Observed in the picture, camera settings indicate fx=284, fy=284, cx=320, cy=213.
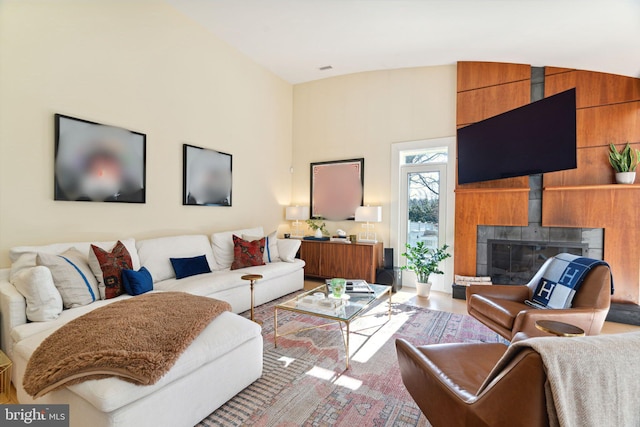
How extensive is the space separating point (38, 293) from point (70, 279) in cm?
27

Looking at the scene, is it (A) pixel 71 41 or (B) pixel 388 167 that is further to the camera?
(B) pixel 388 167

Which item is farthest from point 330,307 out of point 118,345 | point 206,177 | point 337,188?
point 337,188

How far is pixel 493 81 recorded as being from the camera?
3959 millimetres

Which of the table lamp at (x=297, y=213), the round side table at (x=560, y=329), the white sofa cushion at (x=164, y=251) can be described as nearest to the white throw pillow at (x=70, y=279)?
the white sofa cushion at (x=164, y=251)

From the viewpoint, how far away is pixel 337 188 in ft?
17.2

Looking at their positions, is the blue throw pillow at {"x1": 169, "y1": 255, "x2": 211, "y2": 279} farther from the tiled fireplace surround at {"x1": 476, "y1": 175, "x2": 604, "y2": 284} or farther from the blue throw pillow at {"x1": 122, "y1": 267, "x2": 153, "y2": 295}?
the tiled fireplace surround at {"x1": 476, "y1": 175, "x2": 604, "y2": 284}

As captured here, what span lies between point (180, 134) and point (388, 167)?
3190 millimetres

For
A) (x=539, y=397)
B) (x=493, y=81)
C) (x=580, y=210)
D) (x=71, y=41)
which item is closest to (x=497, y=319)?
(x=539, y=397)

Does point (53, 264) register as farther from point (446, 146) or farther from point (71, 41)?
point (446, 146)

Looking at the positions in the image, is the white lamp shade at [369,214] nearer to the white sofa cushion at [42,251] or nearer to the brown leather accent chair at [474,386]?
the brown leather accent chair at [474,386]

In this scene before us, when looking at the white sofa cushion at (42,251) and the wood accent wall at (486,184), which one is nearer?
the white sofa cushion at (42,251)

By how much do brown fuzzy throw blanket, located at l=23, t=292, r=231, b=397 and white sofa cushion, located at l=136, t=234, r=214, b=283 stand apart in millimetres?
1086

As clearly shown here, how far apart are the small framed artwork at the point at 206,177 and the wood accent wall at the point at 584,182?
350cm

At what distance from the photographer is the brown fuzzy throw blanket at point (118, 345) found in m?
1.35
